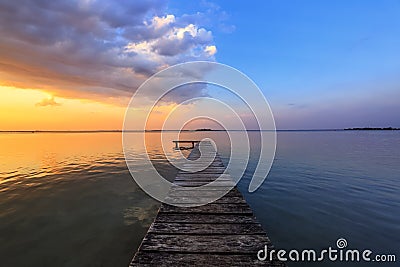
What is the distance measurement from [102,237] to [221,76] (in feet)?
23.6

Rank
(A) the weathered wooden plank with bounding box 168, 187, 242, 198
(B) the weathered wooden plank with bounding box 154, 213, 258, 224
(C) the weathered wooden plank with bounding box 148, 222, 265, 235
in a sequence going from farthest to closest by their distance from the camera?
(A) the weathered wooden plank with bounding box 168, 187, 242, 198
(B) the weathered wooden plank with bounding box 154, 213, 258, 224
(C) the weathered wooden plank with bounding box 148, 222, 265, 235

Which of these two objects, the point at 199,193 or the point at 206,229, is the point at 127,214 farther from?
the point at 206,229

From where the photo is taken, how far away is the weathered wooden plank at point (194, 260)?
10.7ft

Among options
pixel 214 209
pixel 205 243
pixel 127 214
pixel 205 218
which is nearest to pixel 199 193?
pixel 214 209

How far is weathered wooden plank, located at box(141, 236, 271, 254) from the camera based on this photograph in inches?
143

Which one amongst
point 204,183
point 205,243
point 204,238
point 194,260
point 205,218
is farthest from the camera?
point 204,183

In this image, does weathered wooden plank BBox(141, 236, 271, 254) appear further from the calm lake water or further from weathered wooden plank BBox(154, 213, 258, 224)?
the calm lake water

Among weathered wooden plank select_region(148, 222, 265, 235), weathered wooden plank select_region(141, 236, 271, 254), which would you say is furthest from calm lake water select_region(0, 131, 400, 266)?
weathered wooden plank select_region(141, 236, 271, 254)

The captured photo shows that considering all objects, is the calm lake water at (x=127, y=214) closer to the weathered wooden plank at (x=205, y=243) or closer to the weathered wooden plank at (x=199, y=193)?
the weathered wooden plank at (x=199, y=193)

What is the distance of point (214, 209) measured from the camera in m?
5.59

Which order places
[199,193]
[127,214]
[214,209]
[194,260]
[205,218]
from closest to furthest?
[194,260]
[205,218]
[214,209]
[199,193]
[127,214]

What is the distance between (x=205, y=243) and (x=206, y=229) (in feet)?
1.88

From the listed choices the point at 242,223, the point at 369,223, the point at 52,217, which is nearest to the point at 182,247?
the point at 242,223

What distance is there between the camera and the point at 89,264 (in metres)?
4.78
